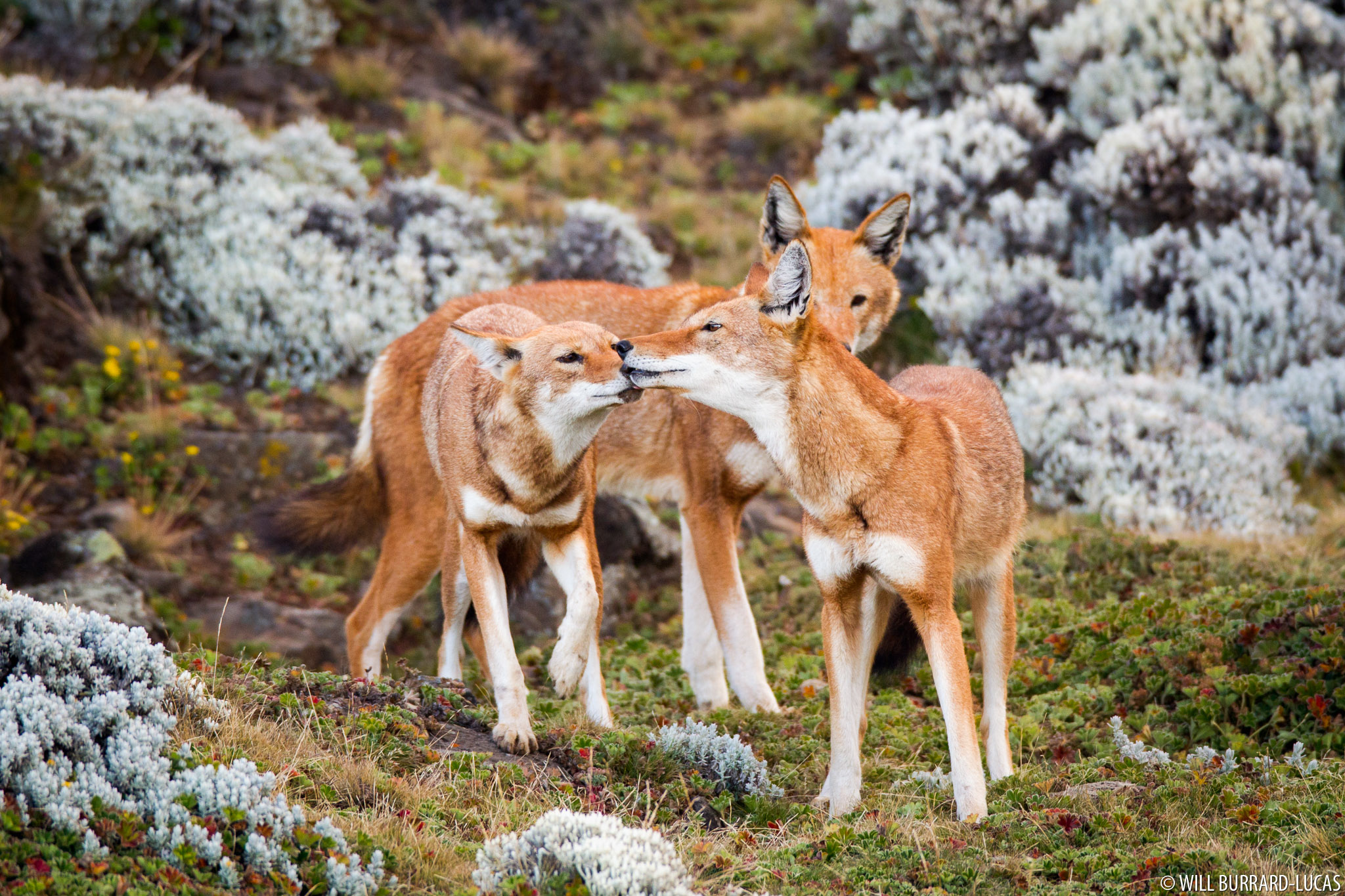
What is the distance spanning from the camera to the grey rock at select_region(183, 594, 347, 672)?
8.27 metres

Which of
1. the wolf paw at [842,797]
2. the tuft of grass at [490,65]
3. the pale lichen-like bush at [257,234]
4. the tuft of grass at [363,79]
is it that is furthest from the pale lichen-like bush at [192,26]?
the wolf paw at [842,797]

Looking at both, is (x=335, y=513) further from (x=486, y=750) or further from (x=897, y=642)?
(x=897, y=642)

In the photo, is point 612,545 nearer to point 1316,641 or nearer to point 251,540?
point 251,540

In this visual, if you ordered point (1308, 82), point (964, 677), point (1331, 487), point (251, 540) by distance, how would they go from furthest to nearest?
point (1308, 82) → point (1331, 487) → point (251, 540) → point (964, 677)

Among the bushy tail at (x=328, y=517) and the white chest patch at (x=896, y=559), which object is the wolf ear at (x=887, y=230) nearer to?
the white chest patch at (x=896, y=559)

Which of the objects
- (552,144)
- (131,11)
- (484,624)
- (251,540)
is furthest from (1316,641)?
(131,11)

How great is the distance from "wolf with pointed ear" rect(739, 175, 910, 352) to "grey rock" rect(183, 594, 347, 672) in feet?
13.4

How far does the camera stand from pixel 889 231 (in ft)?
23.1

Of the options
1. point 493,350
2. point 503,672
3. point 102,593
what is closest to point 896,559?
point 503,672

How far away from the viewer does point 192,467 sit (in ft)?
32.9

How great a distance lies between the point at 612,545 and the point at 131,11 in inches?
389

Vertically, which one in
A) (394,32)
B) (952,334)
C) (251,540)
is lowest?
(251,540)

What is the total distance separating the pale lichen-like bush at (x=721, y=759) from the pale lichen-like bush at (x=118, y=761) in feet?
5.94

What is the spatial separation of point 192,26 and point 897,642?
13.2 metres
